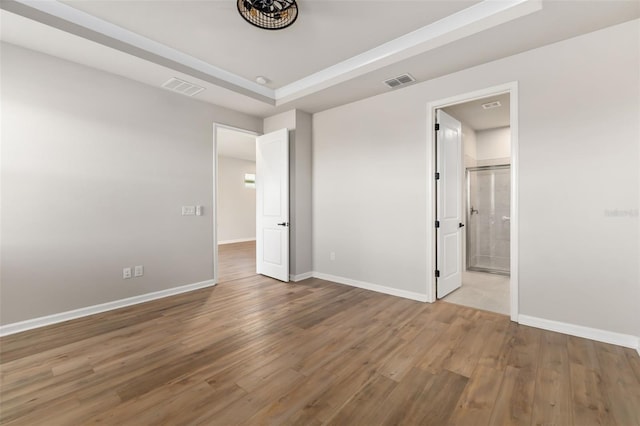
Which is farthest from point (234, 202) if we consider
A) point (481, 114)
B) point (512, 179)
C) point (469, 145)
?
point (512, 179)

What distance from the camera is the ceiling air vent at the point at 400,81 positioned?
11.0ft

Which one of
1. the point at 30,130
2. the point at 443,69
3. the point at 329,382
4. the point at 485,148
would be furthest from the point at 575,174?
the point at 30,130

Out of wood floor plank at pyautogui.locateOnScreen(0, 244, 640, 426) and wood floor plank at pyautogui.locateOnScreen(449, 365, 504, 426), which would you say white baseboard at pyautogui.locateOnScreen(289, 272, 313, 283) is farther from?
wood floor plank at pyautogui.locateOnScreen(449, 365, 504, 426)

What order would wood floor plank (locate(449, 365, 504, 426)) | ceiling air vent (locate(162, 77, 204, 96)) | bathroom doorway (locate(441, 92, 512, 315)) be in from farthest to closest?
bathroom doorway (locate(441, 92, 512, 315)), ceiling air vent (locate(162, 77, 204, 96)), wood floor plank (locate(449, 365, 504, 426))

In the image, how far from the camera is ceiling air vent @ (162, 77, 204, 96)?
3.46 m

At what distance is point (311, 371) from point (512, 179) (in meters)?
2.72

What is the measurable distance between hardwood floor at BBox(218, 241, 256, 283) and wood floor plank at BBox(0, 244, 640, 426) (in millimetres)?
1674

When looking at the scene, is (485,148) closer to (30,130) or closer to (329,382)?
(329,382)

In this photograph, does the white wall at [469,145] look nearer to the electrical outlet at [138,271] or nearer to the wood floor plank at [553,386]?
the wood floor plank at [553,386]

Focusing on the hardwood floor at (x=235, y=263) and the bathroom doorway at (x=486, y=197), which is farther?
the bathroom doorway at (x=486, y=197)

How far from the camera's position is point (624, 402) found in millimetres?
1734

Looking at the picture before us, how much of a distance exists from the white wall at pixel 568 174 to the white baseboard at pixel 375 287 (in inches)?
2.7

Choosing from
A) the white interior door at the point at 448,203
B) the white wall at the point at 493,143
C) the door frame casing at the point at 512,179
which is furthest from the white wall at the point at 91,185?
the white wall at the point at 493,143

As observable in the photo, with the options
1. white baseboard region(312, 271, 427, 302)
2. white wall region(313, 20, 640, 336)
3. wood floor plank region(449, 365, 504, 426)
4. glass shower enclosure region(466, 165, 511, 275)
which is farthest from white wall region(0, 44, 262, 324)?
glass shower enclosure region(466, 165, 511, 275)
